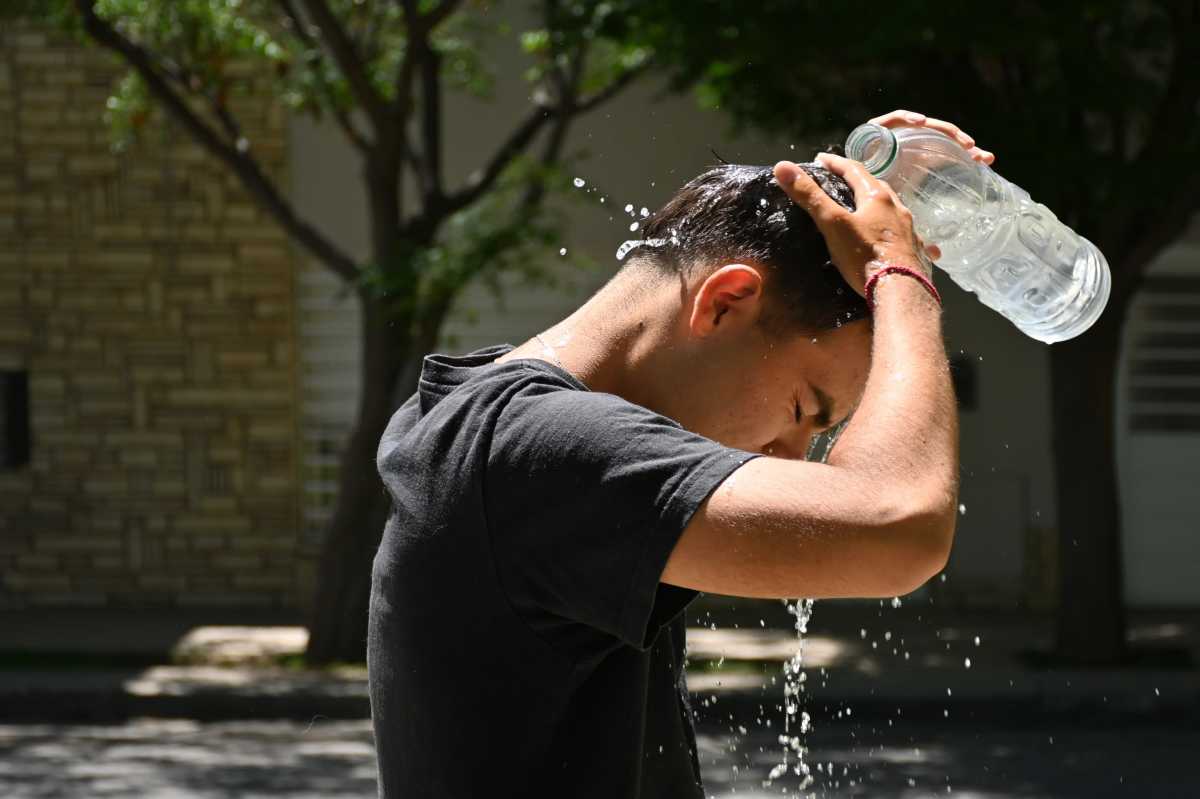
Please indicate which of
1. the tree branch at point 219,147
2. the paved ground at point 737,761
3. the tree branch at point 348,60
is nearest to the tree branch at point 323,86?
the tree branch at point 348,60

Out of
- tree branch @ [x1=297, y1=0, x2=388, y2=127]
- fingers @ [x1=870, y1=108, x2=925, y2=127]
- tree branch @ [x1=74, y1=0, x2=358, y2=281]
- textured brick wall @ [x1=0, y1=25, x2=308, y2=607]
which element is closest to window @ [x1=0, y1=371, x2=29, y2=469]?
textured brick wall @ [x1=0, y1=25, x2=308, y2=607]

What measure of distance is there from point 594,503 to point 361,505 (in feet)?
28.2

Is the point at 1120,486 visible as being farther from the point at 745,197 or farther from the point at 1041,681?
the point at 745,197

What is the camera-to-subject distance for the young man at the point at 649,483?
1531 millimetres

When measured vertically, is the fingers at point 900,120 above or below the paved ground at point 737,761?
above

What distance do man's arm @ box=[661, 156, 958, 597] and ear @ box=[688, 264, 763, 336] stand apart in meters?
0.16

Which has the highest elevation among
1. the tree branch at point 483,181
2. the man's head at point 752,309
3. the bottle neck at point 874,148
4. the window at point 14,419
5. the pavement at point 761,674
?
the bottle neck at point 874,148

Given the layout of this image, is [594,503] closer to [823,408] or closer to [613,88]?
[823,408]

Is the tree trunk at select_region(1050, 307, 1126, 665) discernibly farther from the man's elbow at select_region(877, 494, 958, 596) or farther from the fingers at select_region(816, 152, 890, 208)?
the man's elbow at select_region(877, 494, 958, 596)

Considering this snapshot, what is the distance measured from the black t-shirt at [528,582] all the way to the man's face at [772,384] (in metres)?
0.14

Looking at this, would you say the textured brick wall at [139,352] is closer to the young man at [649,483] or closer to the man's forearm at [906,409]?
the young man at [649,483]

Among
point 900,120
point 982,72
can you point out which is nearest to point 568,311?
point 982,72

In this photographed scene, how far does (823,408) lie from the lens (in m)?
1.85

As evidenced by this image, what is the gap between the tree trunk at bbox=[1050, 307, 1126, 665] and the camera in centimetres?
996
